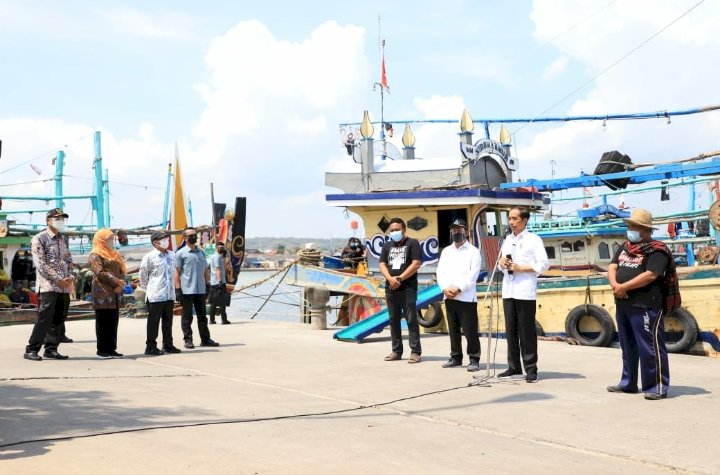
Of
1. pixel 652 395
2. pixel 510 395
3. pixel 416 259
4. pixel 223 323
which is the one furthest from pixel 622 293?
pixel 223 323

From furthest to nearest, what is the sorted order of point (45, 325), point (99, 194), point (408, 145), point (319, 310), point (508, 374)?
point (99, 194)
point (408, 145)
point (319, 310)
point (45, 325)
point (508, 374)

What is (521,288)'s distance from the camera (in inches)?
297

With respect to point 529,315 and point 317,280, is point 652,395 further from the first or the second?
point 317,280

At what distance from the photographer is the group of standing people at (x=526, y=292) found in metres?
6.56

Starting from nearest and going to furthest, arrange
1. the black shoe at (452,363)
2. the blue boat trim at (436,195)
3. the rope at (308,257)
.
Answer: the black shoe at (452,363) → the blue boat trim at (436,195) → the rope at (308,257)

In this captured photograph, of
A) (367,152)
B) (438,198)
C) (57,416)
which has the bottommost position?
(57,416)

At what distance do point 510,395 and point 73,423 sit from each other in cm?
368

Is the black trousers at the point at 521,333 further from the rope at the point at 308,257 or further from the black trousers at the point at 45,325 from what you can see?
the rope at the point at 308,257

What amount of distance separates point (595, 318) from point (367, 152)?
737 centimetres

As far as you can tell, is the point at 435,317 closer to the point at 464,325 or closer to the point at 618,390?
the point at 464,325

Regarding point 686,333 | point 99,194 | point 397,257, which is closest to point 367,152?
point 397,257

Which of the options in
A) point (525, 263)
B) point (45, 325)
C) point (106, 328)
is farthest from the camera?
point (106, 328)

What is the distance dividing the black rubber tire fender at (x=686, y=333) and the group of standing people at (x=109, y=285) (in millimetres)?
6341

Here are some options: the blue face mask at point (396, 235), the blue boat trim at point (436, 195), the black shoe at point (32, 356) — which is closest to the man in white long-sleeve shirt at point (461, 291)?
the blue face mask at point (396, 235)
